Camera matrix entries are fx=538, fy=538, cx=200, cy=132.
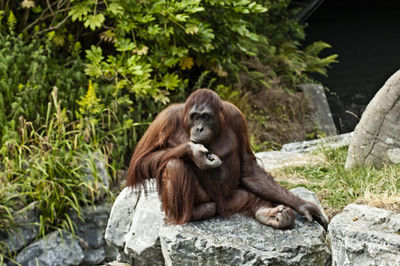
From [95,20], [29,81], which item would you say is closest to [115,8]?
[95,20]

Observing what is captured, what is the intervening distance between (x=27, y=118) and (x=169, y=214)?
276cm

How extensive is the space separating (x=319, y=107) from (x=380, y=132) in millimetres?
3428

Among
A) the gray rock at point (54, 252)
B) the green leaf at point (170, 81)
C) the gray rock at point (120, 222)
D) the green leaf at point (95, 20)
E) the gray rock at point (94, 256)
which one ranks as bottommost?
the gray rock at point (94, 256)

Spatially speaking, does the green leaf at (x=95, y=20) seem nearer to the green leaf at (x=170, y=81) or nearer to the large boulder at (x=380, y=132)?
the green leaf at (x=170, y=81)

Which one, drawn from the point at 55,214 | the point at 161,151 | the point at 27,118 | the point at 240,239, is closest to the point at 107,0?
the point at 27,118

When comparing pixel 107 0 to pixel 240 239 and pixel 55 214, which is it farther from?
pixel 240 239

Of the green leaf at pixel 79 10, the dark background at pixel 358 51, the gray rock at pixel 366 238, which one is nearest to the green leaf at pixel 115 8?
the green leaf at pixel 79 10

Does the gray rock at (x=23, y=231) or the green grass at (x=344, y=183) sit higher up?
the green grass at (x=344, y=183)

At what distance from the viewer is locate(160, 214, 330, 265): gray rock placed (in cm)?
Answer: 302

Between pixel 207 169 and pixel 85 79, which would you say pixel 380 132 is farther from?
pixel 85 79

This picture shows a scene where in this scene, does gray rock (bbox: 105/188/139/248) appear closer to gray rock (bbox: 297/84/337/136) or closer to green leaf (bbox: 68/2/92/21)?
green leaf (bbox: 68/2/92/21)

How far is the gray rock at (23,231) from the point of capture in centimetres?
465

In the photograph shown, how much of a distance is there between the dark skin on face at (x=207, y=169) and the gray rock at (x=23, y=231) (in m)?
1.87

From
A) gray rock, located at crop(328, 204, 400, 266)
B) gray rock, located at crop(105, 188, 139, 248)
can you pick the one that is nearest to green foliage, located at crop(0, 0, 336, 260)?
gray rock, located at crop(105, 188, 139, 248)
